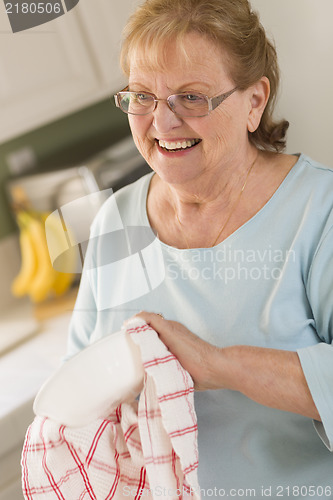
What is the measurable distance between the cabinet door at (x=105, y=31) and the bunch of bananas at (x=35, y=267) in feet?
1.11

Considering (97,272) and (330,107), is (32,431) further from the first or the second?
(330,107)

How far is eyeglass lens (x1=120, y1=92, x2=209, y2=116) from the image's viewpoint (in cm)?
65

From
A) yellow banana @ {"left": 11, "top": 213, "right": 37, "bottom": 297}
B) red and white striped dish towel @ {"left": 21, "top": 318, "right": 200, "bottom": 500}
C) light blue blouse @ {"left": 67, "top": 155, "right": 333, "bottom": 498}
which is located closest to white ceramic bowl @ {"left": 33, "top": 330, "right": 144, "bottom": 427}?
red and white striped dish towel @ {"left": 21, "top": 318, "right": 200, "bottom": 500}

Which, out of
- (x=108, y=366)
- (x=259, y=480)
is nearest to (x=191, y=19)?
(x=108, y=366)

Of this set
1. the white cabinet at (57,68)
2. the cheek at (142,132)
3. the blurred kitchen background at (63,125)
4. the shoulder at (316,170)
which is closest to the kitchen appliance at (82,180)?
the blurred kitchen background at (63,125)

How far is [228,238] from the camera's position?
0.72 metres

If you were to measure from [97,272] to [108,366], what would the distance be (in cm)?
24

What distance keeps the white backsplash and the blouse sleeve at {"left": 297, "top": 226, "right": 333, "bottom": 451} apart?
35.1 inches

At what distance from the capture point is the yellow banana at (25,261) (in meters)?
1.33

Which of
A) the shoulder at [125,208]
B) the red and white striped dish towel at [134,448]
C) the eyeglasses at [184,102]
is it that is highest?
the eyeglasses at [184,102]

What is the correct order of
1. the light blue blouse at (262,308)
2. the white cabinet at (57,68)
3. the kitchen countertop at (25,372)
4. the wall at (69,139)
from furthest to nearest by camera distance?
the wall at (69,139) < the white cabinet at (57,68) < the kitchen countertop at (25,372) < the light blue blouse at (262,308)

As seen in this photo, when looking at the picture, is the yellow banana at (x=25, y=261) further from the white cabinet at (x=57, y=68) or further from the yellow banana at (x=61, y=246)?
the yellow banana at (x=61, y=246)

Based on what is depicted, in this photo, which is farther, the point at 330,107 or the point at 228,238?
the point at 330,107

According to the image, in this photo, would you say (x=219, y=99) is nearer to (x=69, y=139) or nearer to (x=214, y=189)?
(x=214, y=189)
